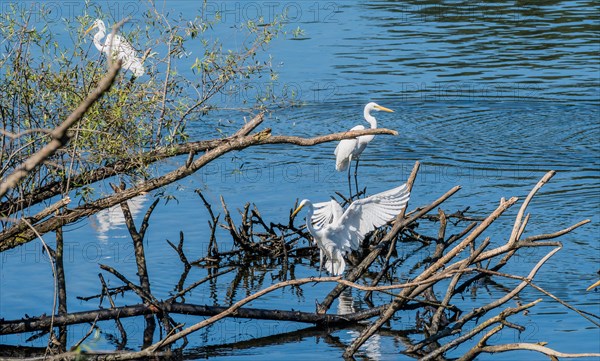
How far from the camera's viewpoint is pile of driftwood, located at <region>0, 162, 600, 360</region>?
668 centimetres

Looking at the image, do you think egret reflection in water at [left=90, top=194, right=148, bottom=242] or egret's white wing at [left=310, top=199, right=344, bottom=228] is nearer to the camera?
egret's white wing at [left=310, top=199, right=344, bottom=228]

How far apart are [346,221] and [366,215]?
1.01 feet

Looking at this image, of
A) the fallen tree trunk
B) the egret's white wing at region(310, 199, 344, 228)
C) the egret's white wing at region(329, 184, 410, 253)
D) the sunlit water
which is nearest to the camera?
the fallen tree trunk

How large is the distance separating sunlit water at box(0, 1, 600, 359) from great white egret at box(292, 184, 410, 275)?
46 cm

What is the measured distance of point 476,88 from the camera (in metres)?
19.4

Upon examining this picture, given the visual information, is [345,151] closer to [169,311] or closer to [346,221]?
[346,221]

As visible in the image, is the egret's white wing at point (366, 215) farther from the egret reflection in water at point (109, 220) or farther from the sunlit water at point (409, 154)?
the egret reflection in water at point (109, 220)

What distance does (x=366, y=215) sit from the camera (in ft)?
31.6

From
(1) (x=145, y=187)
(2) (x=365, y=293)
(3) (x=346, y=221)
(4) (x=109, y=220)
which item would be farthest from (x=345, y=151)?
(1) (x=145, y=187)

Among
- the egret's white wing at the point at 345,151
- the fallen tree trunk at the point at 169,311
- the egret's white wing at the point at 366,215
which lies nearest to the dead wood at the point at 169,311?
the fallen tree trunk at the point at 169,311

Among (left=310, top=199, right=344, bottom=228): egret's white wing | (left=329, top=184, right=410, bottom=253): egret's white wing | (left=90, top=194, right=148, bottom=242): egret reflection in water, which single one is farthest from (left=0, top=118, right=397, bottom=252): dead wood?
(left=90, top=194, right=148, bottom=242): egret reflection in water

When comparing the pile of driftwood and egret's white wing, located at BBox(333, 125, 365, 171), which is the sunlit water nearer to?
the pile of driftwood

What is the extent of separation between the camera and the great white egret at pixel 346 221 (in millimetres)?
9242

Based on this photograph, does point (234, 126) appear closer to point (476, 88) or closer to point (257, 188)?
point (257, 188)
